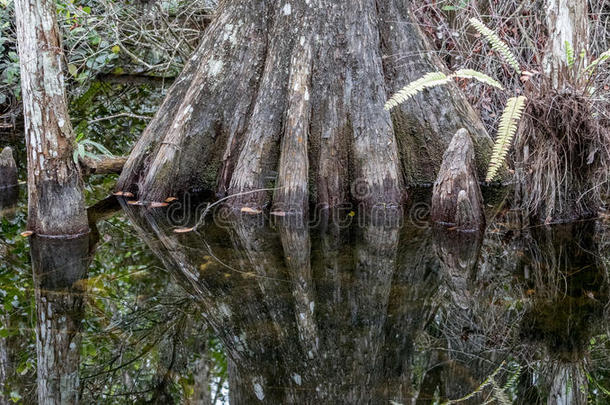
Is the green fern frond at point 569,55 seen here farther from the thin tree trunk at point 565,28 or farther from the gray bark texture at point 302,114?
the gray bark texture at point 302,114

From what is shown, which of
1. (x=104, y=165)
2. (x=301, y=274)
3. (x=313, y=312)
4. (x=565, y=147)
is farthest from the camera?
(x=104, y=165)

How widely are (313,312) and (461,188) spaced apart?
2.48 m

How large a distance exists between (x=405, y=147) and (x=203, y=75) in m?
2.43

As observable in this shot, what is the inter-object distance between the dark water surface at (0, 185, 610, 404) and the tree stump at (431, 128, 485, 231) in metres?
0.23

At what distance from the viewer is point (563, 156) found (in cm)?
662

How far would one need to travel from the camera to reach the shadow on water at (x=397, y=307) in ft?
12.8

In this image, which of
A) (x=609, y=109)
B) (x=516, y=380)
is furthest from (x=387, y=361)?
(x=609, y=109)

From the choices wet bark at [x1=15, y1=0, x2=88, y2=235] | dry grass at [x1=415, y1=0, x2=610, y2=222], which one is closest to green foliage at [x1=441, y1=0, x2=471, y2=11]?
dry grass at [x1=415, y1=0, x2=610, y2=222]

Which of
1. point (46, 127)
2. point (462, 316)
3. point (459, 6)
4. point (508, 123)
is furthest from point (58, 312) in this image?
point (459, 6)

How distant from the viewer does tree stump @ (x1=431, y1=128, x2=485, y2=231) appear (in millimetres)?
6598

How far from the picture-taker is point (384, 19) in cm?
801

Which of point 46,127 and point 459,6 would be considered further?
point 459,6

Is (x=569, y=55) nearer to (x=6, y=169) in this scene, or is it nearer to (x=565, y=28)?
(x=565, y=28)

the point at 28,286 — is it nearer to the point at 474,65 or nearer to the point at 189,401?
the point at 189,401
